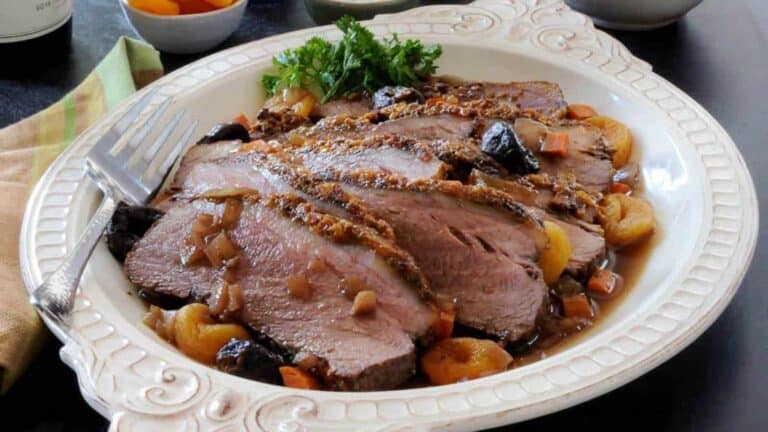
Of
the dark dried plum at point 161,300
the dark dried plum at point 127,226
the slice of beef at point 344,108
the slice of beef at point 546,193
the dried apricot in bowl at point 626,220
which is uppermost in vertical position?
the slice of beef at point 546,193

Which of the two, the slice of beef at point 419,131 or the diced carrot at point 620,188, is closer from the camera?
the slice of beef at point 419,131

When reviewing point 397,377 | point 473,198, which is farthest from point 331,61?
point 397,377

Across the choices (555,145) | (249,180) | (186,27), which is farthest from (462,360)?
(186,27)

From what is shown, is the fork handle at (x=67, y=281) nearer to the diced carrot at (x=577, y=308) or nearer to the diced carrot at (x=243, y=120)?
the diced carrot at (x=243, y=120)

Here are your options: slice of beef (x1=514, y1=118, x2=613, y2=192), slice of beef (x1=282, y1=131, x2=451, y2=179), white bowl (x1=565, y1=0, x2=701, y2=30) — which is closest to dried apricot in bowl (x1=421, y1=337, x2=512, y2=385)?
slice of beef (x1=282, y1=131, x2=451, y2=179)

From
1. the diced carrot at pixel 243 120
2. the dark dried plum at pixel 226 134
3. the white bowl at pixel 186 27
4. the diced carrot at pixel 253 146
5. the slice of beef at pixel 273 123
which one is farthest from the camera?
the white bowl at pixel 186 27

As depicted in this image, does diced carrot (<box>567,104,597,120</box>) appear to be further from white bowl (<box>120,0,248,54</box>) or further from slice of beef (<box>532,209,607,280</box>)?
white bowl (<box>120,0,248,54</box>)

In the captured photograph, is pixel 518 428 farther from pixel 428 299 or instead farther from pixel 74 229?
pixel 74 229

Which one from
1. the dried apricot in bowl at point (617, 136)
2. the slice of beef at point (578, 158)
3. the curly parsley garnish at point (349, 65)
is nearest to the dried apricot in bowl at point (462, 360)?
the slice of beef at point (578, 158)
